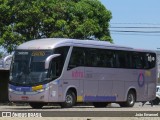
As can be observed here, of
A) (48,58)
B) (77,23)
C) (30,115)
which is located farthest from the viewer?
(77,23)

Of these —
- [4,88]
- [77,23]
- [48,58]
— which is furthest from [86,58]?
[4,88]

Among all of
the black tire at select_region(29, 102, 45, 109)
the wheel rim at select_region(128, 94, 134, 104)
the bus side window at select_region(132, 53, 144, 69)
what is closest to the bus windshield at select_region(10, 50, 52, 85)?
the black tire at select_region(29, 102, 45, 109)

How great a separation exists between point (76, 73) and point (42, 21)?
28.2 ft

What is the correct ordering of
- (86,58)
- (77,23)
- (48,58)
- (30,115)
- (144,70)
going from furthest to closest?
(77,23), (144,70), (86,58), (48,58), (30,115)

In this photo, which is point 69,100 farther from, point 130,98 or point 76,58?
point 130,98

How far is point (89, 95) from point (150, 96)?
5.95 metres

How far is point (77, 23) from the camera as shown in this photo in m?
36.9

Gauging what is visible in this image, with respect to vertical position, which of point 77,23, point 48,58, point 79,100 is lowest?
point 79,100

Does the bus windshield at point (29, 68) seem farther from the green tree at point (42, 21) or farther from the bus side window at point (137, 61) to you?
the green tree at point (42, 21)

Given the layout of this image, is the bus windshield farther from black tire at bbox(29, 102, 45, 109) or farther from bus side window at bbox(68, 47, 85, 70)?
black tire at bbox(29, 102, 45, 109)

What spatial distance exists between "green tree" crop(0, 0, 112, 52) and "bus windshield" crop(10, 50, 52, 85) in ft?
26.9

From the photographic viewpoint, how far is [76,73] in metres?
28.7

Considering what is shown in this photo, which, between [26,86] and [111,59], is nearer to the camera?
[26,86]

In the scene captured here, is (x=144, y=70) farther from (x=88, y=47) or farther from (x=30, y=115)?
(x=30, y=115)
